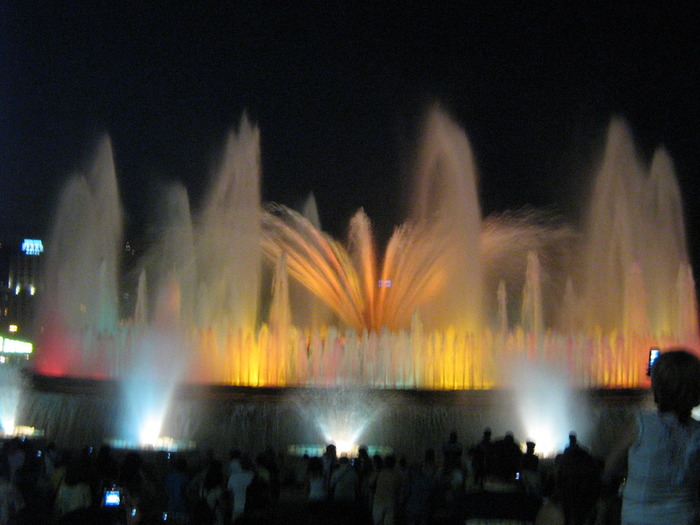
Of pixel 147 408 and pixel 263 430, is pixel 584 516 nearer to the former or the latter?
pixel 263 430

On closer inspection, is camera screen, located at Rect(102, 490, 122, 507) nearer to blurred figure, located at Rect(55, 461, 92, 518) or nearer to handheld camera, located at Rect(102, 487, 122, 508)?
handheld camera, located at Rect(102, 487, 122, 508)

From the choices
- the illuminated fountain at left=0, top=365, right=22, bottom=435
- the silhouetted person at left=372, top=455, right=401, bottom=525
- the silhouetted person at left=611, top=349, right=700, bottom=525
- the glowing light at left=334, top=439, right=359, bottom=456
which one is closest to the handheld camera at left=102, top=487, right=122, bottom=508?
the silhouetted person at left=372, top=455, right=401, bottom=525

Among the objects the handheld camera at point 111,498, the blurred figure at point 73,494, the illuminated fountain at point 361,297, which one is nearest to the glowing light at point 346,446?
the illuminated fountain at point 361,297

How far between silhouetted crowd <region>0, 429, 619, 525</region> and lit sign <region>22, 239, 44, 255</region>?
10705 centimetres

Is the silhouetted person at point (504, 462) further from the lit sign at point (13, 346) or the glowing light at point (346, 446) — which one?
the lit sign at point (13, 346)

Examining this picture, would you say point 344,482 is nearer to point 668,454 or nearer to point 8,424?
point 668,454

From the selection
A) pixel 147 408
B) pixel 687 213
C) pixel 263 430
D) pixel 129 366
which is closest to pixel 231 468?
pixel 263 430

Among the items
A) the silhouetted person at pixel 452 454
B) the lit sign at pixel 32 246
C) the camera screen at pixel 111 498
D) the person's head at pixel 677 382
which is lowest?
the camera screen at pixel 111 498

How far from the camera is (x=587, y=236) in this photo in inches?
1150

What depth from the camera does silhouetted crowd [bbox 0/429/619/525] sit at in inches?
213

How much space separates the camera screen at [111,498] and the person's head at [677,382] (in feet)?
16.0

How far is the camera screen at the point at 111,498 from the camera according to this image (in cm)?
723

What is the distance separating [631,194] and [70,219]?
51.1 feet

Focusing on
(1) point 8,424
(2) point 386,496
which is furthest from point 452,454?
(1) point 8,424
